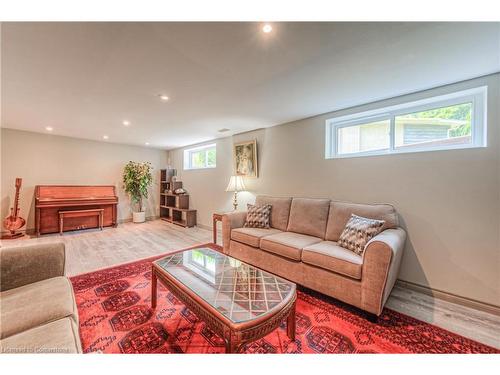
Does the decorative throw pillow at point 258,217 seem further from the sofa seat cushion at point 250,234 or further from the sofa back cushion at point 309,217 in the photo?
the sofa back cushion at point 309,217

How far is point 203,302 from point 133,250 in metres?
2.70

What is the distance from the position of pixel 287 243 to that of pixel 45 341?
6.35ft

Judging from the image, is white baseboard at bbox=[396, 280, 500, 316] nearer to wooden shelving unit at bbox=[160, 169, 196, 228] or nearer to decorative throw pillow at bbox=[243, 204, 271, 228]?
decorative throw pillow at bbox=[243, 204, 271, 228]

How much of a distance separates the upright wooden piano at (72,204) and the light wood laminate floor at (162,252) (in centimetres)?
26

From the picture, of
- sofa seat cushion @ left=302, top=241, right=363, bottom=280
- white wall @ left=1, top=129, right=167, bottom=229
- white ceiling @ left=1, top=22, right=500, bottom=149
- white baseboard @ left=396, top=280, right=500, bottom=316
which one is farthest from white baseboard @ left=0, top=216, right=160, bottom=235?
white baseboard @ left=396, top=280, right=500, bottom=316

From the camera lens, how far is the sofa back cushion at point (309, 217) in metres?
2.64

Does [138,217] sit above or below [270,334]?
above

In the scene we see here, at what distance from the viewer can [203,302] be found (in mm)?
1274

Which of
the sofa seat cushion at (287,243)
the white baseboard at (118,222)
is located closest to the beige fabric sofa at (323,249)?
the sofa seat cushion at (287,243)

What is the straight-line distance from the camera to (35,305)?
1176 millimetres

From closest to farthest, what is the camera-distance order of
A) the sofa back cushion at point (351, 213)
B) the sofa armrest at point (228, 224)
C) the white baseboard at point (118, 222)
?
1. the sofa back cushion at point (351, 213)
2. the sofa armrest at point (228, 224)
3. the white baseboard at point (118, 222)

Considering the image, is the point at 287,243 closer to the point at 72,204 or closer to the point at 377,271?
the point at 377,271

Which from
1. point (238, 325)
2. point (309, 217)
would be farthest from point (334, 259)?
point (238, 325)

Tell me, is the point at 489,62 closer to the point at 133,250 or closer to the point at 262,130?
the point at 262,130
